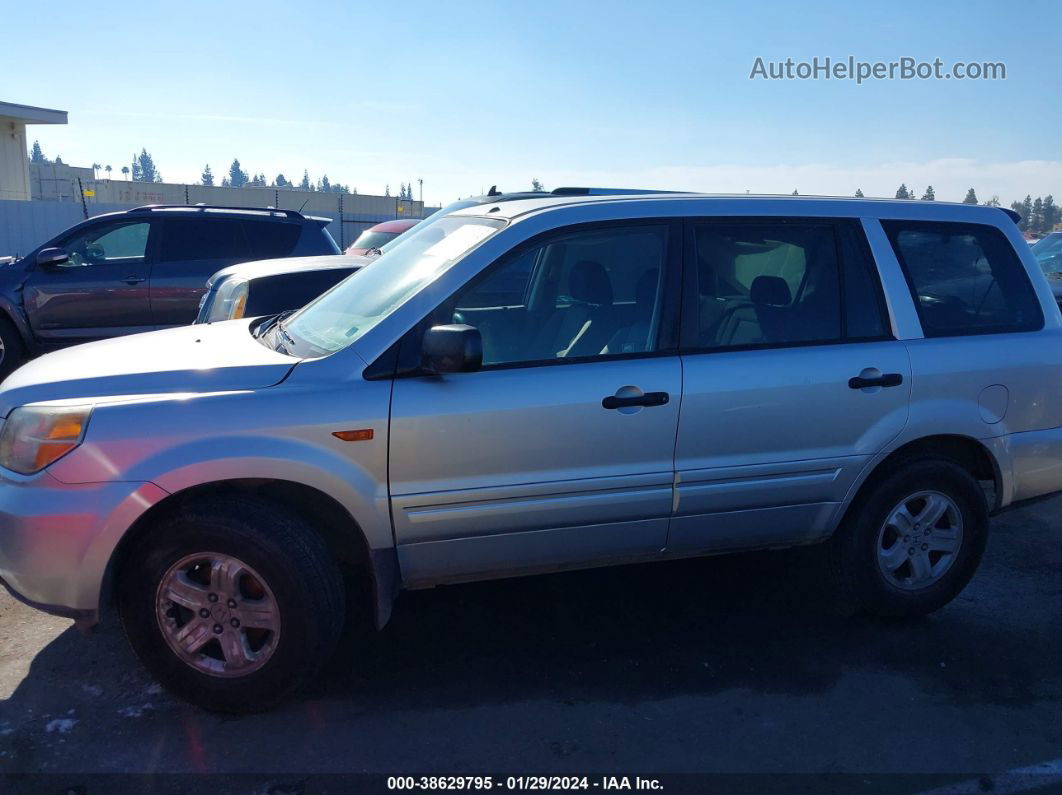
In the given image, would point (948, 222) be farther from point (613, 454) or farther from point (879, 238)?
point (613, 454)

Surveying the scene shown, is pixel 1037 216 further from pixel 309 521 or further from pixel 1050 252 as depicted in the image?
pixel 309 521

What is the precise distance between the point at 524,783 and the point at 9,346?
31.9 feet

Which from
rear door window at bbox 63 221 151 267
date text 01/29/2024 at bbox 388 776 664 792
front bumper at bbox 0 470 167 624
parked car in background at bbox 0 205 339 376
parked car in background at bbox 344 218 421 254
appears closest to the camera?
date text 01/29/2024 at bbox 388 776 664 792

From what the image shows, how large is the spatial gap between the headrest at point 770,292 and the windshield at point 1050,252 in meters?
7.94

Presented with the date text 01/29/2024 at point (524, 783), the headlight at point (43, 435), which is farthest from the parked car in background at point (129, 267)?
the date text 01/29/2024 at point (524, 783)

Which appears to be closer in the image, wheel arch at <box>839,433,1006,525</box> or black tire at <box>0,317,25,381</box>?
wheel arch at <box>839,433,1006,525</box>

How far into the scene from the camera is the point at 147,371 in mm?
3676

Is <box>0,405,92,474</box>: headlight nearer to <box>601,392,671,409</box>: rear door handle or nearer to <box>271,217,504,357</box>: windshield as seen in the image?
<box>271,217,504,357</box>: windshield

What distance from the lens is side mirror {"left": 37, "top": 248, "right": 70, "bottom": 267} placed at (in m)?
10.7

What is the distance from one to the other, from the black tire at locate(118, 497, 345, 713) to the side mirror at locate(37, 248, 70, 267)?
27.6 feet

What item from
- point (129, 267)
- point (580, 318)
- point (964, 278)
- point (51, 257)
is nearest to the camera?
point (580, 318)

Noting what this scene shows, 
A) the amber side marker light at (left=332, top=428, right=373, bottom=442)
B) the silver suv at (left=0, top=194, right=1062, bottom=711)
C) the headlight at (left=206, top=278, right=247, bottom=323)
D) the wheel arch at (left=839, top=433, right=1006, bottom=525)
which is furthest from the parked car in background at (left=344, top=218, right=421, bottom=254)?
the amber side marker light at (left=332, top=428, right=373, bottom=442)

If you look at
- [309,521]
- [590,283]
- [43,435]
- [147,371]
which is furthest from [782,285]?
[43,435]

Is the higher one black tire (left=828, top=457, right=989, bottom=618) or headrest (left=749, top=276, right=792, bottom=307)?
headrest (left=749, top=276, right=792, bottom=307)
